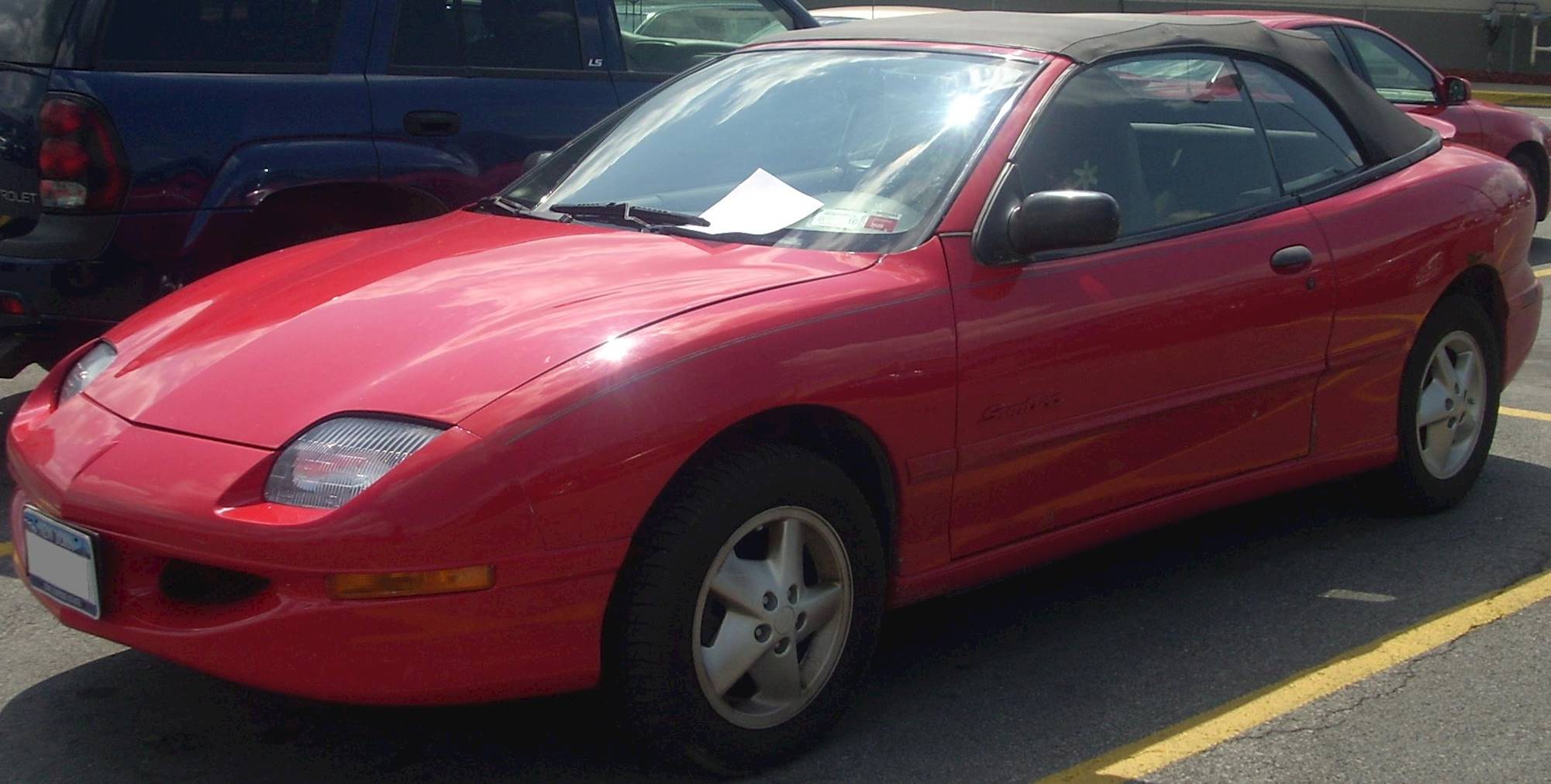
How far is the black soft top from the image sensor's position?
15.1 feet

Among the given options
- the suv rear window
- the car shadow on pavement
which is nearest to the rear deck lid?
the suv rear window

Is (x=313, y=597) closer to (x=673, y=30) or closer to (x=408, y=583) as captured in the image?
(x=408, y=583)

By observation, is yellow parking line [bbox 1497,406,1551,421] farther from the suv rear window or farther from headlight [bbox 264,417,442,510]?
the suv rear window

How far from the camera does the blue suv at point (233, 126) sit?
549 cm

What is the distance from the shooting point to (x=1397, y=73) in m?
10.6

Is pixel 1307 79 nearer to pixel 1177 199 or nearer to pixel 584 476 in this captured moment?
pixel 1177 199

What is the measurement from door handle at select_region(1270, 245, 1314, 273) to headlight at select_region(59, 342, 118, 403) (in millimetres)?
2902

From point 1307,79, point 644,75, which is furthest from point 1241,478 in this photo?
point 644,75

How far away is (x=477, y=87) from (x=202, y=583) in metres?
3.54

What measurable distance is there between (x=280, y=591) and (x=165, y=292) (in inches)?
111

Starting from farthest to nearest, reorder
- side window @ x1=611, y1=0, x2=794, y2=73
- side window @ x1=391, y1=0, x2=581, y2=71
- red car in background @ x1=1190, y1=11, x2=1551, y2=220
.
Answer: red car in background @ x1=1190, y1=11, x2=1551, y2=220, side window @ x1=611, y1=0, x2=794, y2=73, side window @ x1=391, y1=0, x2=581, y2=71

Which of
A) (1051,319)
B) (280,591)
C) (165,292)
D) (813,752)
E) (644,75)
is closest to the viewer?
(280,591)

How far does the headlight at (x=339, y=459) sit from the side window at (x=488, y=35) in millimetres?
3392

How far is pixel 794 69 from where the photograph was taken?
4.77 meters
